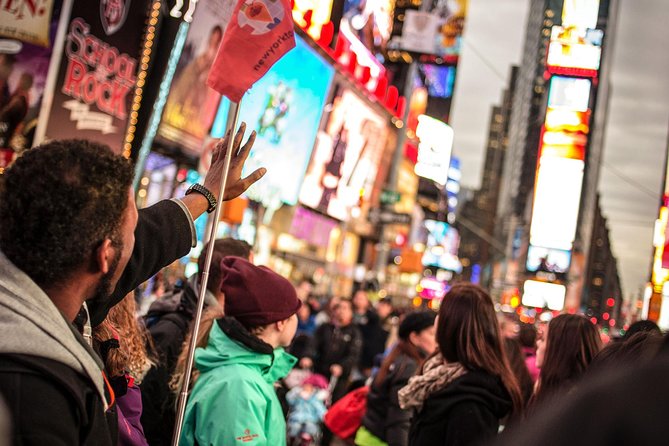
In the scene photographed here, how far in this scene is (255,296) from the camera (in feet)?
14.5

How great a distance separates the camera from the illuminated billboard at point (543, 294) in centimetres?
6594

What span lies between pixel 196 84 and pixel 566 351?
1367 cm

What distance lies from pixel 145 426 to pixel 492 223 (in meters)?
183

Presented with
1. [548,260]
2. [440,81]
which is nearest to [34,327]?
[440,81]

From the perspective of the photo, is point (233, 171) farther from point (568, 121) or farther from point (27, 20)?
point (568, 121)

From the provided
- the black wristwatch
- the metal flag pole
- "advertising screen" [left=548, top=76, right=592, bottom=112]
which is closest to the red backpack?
the metal flag pole

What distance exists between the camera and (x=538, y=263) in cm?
6431

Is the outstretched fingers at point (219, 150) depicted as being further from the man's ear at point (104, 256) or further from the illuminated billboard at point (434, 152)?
the illuminated billboard at point (434, 152)

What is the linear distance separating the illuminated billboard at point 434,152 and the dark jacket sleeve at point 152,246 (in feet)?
165

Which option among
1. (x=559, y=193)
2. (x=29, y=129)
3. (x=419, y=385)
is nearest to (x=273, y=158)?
(x=29, y=129)

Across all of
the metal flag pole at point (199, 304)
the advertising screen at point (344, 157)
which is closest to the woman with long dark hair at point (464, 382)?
the metal flag pole at point (199, 304)

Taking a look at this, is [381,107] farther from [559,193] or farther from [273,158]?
[559,193]

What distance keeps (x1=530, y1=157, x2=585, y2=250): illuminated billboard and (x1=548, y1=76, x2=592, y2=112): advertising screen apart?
3959 millimetres

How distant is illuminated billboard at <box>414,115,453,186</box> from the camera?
2109 inches
